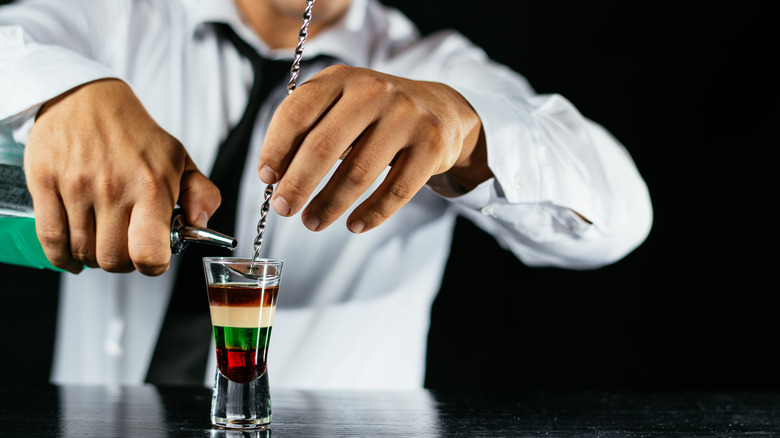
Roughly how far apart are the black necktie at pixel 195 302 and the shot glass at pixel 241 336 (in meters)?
0.75

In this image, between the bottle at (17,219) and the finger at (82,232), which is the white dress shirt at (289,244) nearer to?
the bottle at (17,219)

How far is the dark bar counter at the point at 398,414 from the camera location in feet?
2.69

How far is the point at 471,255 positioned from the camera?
2275mm

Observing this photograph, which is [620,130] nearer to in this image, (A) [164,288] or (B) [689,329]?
(B) [689,329]

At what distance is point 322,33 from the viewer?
1.84 metres

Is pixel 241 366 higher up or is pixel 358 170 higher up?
pixel 358 170

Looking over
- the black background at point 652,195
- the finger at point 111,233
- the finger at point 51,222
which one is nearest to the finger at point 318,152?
the finger at point 111,233

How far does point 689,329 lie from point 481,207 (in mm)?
1479

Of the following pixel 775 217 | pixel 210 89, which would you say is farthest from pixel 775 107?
pixel 210 89

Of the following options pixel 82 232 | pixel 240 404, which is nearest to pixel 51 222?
pixel 82 232

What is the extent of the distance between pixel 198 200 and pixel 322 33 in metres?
1.06

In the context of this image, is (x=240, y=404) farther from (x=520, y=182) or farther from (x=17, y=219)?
(x=520, y=182)

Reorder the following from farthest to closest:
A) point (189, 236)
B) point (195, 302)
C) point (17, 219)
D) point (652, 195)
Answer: point (652, 195) < point (195, 302) < point (17, 219) < point (189, 236)

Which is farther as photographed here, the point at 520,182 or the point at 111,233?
the point at 520,182
